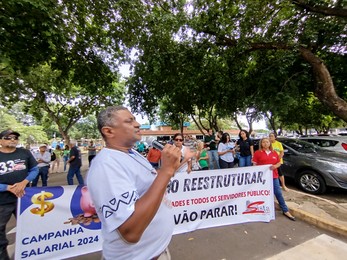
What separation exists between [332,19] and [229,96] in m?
4.45

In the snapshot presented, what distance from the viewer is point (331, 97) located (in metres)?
6.42

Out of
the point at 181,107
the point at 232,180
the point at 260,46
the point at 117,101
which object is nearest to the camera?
the point at 232,180

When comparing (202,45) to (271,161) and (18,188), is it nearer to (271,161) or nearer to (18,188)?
(271,161)

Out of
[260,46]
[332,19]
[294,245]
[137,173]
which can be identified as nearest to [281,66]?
[260,46]

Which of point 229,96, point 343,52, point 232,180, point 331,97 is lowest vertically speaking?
point 232,180

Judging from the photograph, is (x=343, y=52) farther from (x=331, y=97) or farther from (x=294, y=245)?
(x=294, y=245)

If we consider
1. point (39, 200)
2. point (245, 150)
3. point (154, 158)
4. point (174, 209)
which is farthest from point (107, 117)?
point (245, 150)

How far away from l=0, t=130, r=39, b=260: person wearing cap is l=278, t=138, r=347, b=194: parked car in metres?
6.60

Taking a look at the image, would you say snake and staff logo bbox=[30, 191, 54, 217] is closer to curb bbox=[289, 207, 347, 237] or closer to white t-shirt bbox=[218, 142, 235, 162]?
curb bbox=[289, 207, 347, 237]

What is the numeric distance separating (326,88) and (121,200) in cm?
757

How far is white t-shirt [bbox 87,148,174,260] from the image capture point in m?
1.01

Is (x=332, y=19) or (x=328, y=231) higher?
(x=332, y=19)

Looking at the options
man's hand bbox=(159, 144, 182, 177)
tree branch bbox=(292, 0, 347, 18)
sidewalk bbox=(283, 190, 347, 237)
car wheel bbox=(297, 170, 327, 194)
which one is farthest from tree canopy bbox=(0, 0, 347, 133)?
man's hand bbox=(159, 144, 182, 177)

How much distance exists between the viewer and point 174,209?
12.3 feet
